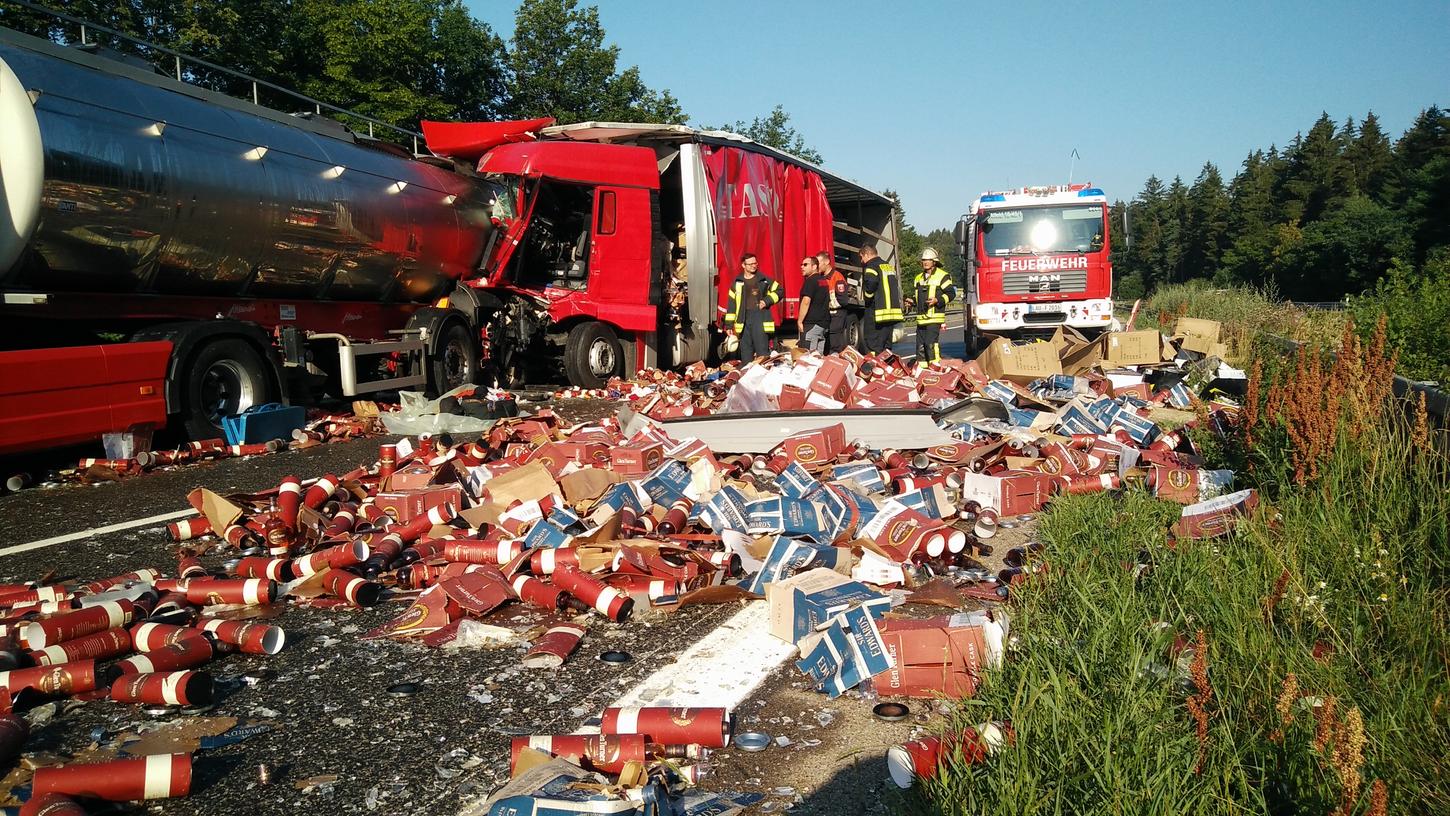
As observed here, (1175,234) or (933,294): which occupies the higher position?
(1175,234)

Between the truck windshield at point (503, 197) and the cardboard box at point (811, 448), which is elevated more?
the truck windshield at point (503, 197)

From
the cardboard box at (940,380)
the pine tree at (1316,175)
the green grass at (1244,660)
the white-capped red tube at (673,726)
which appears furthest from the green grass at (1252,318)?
the pine tree at (1316,175)

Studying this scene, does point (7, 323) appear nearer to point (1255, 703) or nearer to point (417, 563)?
point (417, 563)

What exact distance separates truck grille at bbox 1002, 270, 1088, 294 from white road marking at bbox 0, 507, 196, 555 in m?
13.3

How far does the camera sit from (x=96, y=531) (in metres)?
6.11

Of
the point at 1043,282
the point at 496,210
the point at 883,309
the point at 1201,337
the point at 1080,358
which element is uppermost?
the point at 496,210

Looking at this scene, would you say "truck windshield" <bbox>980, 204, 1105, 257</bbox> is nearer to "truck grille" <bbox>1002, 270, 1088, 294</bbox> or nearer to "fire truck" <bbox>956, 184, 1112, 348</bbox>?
"fire truck" <bbox>956, 184, 1112, 348</bbox>

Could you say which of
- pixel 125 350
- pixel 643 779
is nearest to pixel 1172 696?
pixel 643 779

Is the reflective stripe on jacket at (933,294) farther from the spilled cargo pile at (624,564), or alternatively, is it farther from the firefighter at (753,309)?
the spilled cargo pile at (624,564)

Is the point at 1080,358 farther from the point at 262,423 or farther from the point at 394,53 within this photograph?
the point at 394,53

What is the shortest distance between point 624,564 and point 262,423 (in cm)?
623

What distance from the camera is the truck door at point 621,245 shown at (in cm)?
1369

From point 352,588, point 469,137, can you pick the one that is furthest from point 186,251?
point 352,588

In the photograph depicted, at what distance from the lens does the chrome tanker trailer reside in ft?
25.1
